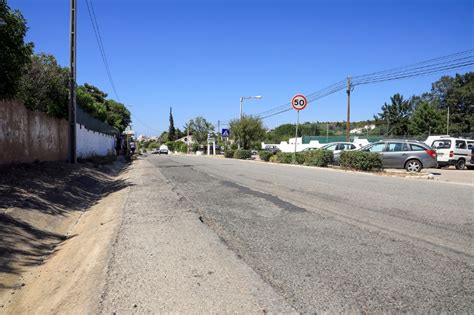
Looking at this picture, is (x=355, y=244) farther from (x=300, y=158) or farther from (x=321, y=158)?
(x=300, y=158)

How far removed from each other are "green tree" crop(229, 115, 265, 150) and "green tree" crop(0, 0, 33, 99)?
3809 centimetres

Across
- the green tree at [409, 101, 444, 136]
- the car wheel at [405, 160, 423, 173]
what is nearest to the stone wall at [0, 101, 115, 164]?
the car wheel at [405, 160, 423, 173]

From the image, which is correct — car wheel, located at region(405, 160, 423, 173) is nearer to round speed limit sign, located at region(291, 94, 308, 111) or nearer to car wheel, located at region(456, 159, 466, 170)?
car wheel, located at region(456, 159, 466, 170)

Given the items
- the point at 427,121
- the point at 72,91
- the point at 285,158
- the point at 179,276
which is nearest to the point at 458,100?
the point at 427,121

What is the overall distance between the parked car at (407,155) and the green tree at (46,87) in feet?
49.4

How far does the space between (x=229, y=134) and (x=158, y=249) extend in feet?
145

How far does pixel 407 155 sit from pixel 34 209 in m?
15.6

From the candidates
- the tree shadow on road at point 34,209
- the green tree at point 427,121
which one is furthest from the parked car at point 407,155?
the green tree at point 427,121

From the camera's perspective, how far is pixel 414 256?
491 cm

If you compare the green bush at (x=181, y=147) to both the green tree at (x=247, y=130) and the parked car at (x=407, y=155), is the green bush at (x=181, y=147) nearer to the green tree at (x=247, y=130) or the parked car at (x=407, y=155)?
the green tree at (x=247, y=130)

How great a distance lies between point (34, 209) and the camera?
8.41 metres

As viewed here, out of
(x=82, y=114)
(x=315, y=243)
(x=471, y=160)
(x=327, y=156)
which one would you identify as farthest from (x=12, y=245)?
(x=471, y=160)

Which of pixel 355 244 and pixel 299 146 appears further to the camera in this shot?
pixel 299 146

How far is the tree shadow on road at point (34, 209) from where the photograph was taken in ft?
19.6
